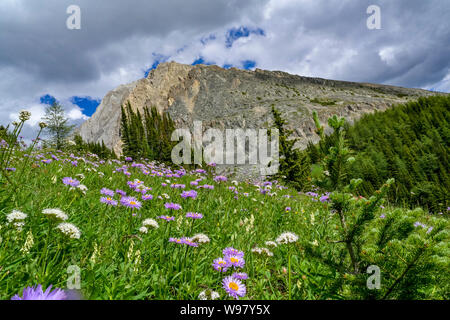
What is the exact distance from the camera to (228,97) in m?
130

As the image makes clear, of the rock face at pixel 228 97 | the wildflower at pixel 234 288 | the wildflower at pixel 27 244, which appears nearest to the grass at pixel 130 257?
the wildflower at pixel 27 244

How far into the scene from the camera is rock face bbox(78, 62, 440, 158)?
104 m

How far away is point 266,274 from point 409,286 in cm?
125

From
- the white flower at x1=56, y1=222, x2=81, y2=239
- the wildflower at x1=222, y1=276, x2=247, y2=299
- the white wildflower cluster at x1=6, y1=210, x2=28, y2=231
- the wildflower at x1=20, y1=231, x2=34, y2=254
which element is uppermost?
the white wildflower cluster at x1=6, y1=210, x2=28, y2=231

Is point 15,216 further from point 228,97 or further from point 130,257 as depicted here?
point 228,97

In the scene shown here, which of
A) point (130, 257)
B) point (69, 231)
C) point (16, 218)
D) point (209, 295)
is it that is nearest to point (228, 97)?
point (130, 257)

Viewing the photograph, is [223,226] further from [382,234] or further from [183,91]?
[183,91]

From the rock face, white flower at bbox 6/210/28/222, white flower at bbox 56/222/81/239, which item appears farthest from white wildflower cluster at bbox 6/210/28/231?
the rock face

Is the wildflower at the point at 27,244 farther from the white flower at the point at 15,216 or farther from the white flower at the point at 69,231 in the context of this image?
the white flower at the point at 69,231

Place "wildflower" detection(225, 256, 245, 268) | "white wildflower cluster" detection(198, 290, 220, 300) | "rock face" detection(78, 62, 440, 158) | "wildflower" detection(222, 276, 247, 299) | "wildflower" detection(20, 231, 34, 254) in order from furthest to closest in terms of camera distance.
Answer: "rock face" detection(78, 62, 440, 158), "wildflower" detection(225, 256, 245, 268), "wildflower" detection(20, 231, 34, 254), "wildflower" detection(222, 276, 247, 299), "white wildflower cluster" detection(198, 290, 220, 300)

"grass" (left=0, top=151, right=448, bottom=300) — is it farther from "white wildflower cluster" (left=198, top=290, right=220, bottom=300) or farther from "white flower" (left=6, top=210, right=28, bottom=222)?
"white wildflower cluster" (left=198, top=290, right=220, bottom=300)

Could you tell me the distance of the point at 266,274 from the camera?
227 centimetres
